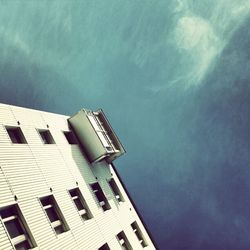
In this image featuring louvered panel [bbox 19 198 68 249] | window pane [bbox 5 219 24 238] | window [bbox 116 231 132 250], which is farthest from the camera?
window [bbox 116 231 132 250]

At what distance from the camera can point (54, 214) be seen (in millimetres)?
22609

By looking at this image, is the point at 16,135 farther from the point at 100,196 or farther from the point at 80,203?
the point at 100,196

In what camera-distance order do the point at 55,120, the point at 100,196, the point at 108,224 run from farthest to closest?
the point at 100,196, the point at 55,120, the point at 108,224

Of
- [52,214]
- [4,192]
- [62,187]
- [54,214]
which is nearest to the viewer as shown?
[4,192]

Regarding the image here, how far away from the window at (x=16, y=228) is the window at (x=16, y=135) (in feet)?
19.9

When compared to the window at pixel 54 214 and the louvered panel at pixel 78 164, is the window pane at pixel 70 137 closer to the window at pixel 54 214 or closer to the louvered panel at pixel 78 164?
the louvered panel at pixel 78 164

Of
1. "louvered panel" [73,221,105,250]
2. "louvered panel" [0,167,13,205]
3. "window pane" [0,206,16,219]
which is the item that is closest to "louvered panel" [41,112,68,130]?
"louvered panel" [73,221,105,250]

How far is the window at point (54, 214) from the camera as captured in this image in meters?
21.8

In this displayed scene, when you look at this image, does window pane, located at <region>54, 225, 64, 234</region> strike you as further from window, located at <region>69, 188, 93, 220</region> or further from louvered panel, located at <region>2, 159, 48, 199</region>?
window, located at <region>69, 188, 93, 220</region>

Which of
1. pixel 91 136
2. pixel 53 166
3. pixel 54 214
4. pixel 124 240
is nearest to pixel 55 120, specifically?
pixel 91 136

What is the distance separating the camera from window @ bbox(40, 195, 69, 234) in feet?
71.6

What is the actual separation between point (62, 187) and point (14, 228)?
663 centimetres

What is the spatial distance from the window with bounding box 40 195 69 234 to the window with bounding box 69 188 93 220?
3.44 meters

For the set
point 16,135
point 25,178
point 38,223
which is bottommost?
point 38,223
